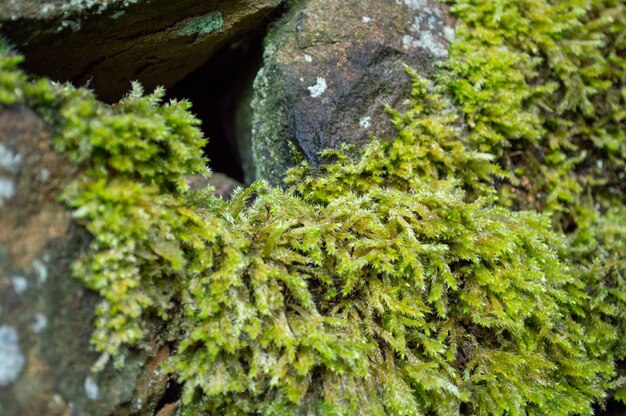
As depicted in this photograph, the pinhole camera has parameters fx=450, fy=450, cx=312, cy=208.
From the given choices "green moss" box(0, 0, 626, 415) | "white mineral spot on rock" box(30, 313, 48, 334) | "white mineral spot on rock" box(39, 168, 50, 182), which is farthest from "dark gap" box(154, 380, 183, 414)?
"white mineral spot on rock" box(39, 168, 50, 182)

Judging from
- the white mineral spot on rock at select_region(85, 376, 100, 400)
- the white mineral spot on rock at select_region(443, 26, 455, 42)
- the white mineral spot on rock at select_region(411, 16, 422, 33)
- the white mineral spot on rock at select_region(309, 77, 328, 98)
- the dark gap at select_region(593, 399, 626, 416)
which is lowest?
the dark gap at select_region(593, 399, 626, 416)

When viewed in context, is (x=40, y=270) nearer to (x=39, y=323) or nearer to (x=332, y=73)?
(x=39, y=323)

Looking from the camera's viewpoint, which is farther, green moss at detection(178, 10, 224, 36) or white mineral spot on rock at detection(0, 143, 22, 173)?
green moss at detection(178, 10, 224, 36)

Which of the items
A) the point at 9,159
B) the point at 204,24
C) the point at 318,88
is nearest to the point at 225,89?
the point at 204,24

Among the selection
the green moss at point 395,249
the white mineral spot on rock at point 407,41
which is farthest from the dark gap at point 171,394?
the white mineral spot on rock at point 407,41

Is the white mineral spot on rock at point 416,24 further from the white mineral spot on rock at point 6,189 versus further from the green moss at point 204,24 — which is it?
the white mineral spot on rock at point 6,189

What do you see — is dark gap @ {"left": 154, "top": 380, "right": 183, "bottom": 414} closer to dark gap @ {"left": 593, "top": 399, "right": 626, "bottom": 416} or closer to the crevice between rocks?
the crevice between rocks

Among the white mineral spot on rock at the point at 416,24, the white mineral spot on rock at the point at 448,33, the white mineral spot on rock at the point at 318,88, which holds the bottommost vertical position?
the white mineral spot on rock at the point at 448,33
